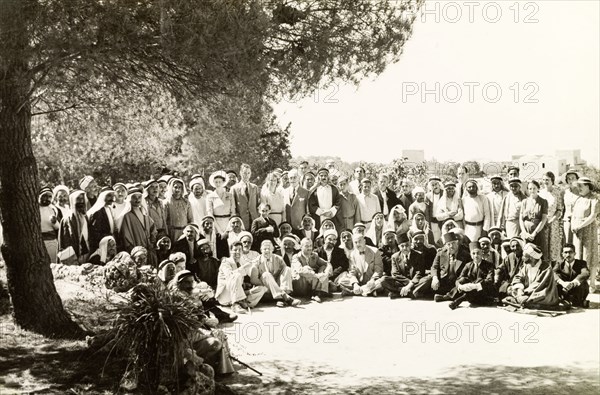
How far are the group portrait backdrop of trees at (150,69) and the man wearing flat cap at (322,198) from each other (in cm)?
357

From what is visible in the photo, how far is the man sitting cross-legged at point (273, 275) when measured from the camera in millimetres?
9047

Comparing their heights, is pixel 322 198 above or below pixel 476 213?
above

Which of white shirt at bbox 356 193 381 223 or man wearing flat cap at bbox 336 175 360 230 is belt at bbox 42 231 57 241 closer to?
man wearing flat cap at bbox 336 175 360 230

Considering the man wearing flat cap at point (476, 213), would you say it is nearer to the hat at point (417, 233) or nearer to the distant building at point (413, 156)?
the hat at point (417, 233)

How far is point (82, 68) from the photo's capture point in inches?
221

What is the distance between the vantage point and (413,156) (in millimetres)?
18422

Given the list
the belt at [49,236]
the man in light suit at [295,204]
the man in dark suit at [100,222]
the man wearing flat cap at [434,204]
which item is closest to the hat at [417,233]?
the man wearing flat cap at [434,204]

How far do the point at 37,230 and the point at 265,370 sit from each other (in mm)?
2715

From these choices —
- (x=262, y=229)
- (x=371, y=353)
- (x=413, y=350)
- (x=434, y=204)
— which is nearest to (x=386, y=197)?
(x=434, y=204)

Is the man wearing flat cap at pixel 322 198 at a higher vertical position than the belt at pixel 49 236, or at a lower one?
higher

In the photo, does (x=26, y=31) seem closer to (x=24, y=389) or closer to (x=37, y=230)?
(x=37, y=230)

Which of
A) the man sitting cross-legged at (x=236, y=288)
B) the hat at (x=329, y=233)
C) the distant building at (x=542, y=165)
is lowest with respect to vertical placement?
the man sitting cross-legged at (x=236, y=288)

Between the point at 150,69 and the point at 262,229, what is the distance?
4551 millimetres

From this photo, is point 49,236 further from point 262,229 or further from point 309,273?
point 309,273
